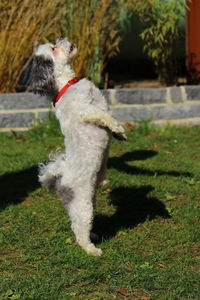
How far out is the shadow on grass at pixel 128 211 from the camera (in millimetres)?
5547

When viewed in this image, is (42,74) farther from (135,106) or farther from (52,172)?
(135,106)

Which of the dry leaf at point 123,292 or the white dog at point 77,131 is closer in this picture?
the dry leaf at point 123,292

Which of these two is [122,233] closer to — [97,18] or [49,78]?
[49,78]

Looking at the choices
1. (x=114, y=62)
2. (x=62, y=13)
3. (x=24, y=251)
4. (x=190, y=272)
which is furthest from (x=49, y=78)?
(x=114, y=62)

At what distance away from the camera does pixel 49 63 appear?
186 inches

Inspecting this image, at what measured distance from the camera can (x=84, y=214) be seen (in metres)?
4.66

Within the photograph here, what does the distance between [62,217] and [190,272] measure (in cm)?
173

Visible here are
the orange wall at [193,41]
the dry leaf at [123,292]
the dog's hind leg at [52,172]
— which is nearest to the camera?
the dry leaf at [123,292]

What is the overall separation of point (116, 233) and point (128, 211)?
24.2 inches

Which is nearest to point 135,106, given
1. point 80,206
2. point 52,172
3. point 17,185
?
point 17,185

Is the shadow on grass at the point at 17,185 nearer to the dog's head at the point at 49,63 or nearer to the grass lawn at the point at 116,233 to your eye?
the grass lawn at the point at 116,233

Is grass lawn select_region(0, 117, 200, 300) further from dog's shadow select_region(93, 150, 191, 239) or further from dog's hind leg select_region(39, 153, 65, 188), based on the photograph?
dog's hind leg select_region(39, 153, 65, 188)

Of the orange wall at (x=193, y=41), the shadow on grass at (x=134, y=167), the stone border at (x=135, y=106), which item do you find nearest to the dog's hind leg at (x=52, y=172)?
the shadow on grass at (x=134, y=167)

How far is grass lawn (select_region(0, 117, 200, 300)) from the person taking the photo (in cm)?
429
